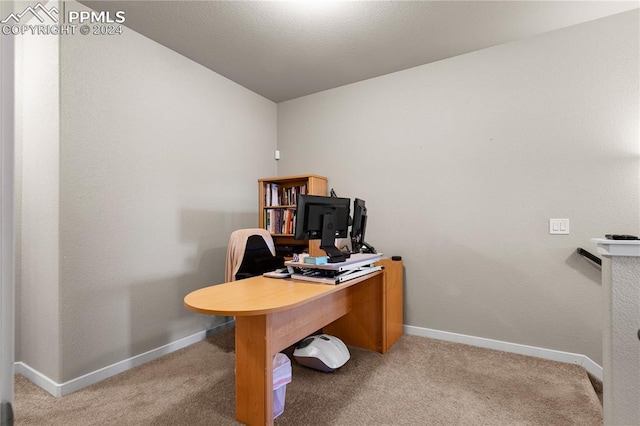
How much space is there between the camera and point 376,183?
10.3 feet

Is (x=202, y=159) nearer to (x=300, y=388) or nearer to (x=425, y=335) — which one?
(x=300, y=388)

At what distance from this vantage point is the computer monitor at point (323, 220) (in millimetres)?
1941

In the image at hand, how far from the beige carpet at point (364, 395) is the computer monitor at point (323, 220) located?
88 centimetres

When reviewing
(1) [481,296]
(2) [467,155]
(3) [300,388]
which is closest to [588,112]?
(2) [467,155]

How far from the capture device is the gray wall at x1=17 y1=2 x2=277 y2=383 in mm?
1994

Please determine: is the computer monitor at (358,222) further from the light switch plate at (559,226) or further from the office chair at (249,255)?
the light switch plate at (559,226)

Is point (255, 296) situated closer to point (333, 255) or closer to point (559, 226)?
point (333, 255)

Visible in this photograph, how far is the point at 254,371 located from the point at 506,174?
2492 millimetres

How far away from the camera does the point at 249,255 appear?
2.74 metres

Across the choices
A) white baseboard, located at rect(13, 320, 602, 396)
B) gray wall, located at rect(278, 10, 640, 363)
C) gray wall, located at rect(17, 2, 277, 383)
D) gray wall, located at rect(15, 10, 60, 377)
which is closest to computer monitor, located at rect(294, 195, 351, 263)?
gray wall, located at rect(278, 10, 640, 363)

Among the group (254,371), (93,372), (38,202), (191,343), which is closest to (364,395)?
(254,371)

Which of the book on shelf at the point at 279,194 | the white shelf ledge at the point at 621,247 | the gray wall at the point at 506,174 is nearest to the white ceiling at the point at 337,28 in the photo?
the gray wall at the point at 506,174

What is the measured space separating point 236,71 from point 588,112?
311 centimetres

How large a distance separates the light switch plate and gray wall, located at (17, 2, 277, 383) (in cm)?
298
